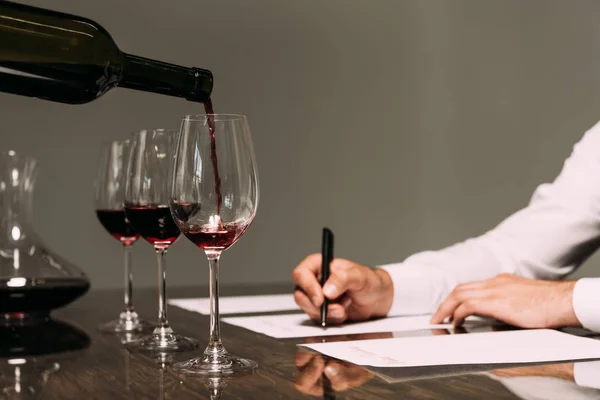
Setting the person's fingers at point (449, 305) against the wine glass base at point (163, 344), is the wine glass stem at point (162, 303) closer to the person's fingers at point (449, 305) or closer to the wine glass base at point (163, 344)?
the wine glass base at point (163, 344)

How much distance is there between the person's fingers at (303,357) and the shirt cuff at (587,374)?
27cm

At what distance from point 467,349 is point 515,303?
0.24 m

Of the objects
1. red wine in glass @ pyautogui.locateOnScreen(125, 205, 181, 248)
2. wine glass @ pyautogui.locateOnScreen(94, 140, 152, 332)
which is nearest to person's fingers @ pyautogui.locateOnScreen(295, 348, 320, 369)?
red wine in glass @ pyautogui.locateOnScreen(125, 205, 181, 248)

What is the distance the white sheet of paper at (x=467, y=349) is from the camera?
849 millimetres

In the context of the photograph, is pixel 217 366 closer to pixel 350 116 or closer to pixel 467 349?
pixel 467 349

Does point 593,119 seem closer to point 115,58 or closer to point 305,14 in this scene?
point 305,14

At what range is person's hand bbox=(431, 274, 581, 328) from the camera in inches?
43.5

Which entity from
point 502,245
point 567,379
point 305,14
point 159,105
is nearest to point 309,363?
point 567,379

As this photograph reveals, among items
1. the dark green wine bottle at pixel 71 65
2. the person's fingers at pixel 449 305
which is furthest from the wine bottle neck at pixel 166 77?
the person's fingers at pixel 449 305

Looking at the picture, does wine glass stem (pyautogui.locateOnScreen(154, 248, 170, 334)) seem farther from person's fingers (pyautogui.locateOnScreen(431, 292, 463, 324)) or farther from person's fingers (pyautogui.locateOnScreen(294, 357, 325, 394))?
person's fingers (pyautogui.locateOnScreen(431, 292, 463, 324))

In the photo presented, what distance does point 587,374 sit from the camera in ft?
2.54

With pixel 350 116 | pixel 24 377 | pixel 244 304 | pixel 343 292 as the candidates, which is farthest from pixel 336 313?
pixel 350 116

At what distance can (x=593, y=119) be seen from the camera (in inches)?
137

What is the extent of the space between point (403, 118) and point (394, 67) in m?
0.26
